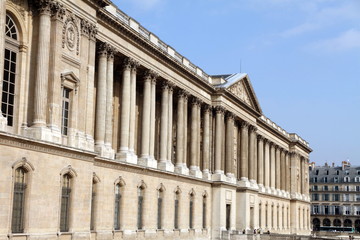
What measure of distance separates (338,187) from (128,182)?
398 feet

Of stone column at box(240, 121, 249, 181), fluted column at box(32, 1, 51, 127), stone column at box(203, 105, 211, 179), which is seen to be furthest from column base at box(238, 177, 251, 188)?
fluted column at box(32, 1, 51, 127)

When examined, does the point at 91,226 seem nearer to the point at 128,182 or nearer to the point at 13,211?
the point at 128,182

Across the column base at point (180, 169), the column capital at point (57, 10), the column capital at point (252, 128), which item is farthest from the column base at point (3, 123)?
the column capital at point (252, 128)

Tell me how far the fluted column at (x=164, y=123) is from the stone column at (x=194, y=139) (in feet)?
23.6

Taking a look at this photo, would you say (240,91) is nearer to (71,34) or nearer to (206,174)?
(206,174)

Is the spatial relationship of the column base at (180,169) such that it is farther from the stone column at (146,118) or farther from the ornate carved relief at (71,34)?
the ornate carved relief at (71,34)

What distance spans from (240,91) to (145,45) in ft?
84.1

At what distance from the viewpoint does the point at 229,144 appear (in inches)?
2660

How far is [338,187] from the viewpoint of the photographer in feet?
511

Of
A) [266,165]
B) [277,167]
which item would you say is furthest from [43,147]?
[277,167]

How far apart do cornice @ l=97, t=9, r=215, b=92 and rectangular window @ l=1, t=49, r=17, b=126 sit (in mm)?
10592

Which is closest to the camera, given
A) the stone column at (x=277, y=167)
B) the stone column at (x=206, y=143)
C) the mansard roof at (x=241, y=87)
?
the stone column at (x=206, y=143)

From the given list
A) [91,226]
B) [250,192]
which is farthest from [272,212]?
[91,226]

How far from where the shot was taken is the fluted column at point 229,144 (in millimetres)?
67250
